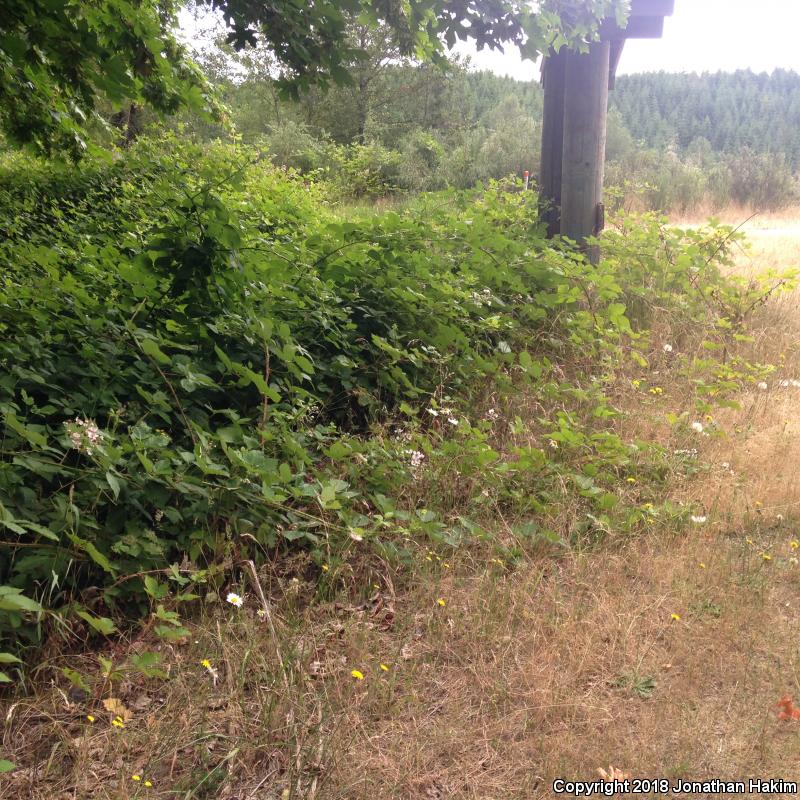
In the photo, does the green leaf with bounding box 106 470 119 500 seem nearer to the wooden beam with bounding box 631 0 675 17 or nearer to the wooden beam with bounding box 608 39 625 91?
the wooden beam with bounding box 631 0 675 17

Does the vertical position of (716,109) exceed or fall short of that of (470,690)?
it exceeds it

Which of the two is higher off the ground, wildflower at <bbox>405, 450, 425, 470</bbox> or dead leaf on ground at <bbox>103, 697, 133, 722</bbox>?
wildflower at <bbox>405, 450, 425, 470</bbox>

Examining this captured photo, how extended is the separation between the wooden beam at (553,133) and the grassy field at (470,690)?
4391mm

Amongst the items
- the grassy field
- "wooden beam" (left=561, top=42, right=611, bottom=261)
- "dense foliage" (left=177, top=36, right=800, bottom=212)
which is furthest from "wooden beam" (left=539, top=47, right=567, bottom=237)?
"dense foliage" (left=177, top=36, right=800, bottom=212)

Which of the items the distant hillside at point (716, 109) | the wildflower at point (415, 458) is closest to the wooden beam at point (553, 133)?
the wildflower at point (415, 458)

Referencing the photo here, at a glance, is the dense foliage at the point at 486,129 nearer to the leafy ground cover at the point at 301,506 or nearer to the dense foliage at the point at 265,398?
the dense foliage at the point at 265,398

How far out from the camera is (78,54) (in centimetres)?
382

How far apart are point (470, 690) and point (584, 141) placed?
5292 mm

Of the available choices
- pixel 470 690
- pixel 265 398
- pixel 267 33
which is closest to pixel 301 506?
pixel 265 398

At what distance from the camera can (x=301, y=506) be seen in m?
3.06

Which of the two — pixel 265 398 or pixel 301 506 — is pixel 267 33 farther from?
pixel 301 506

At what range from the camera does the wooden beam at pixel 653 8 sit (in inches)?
254

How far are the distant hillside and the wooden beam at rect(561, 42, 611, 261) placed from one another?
23067 millimetres

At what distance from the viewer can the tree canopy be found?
12.1 ft
